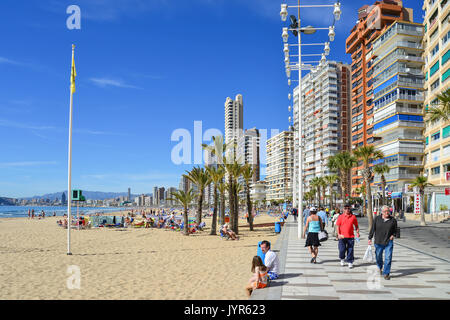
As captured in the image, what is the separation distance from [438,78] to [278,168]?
10988 centimetres

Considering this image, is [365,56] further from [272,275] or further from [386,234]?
[272,275]

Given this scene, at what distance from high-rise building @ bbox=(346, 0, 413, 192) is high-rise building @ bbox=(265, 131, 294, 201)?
57.4m

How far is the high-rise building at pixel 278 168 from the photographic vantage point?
146625 mm

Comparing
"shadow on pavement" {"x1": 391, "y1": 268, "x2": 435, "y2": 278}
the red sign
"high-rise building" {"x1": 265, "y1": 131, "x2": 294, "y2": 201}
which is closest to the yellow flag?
"shadow on pavement" {"x1": 391, "y1": 268, "x2": 435, "y2": 278}

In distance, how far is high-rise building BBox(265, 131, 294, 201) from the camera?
481 feet

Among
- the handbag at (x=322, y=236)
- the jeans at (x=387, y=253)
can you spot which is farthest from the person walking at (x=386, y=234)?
the handbag at (x=322, y=236)

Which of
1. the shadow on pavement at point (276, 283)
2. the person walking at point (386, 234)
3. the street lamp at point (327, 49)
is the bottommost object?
the shadow on pavement at point (276, 283)

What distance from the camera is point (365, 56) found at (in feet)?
260

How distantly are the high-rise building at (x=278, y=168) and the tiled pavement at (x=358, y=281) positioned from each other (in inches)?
5092

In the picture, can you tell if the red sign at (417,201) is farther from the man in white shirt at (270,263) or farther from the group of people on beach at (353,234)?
the man in white shirt at (270,263)

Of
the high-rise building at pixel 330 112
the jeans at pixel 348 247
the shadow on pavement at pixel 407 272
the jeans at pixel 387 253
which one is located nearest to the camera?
the jeans at pixel 387 253

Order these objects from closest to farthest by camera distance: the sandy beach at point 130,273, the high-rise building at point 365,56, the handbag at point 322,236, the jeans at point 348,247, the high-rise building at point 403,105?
the sandy beach at point 130,273 < the jeans at point 348,247 < the handbag at point 322,236 < the high-rise building at point 403,105 < the high-rise building at point 365,56

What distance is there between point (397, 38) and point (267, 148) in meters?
117

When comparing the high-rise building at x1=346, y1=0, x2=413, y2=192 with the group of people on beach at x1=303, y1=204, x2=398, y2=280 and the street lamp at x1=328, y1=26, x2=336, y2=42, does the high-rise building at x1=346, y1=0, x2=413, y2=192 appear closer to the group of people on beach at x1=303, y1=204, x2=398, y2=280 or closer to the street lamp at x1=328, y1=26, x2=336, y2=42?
the street lamp at x1=328, y1=26, x2=336, y2=42
